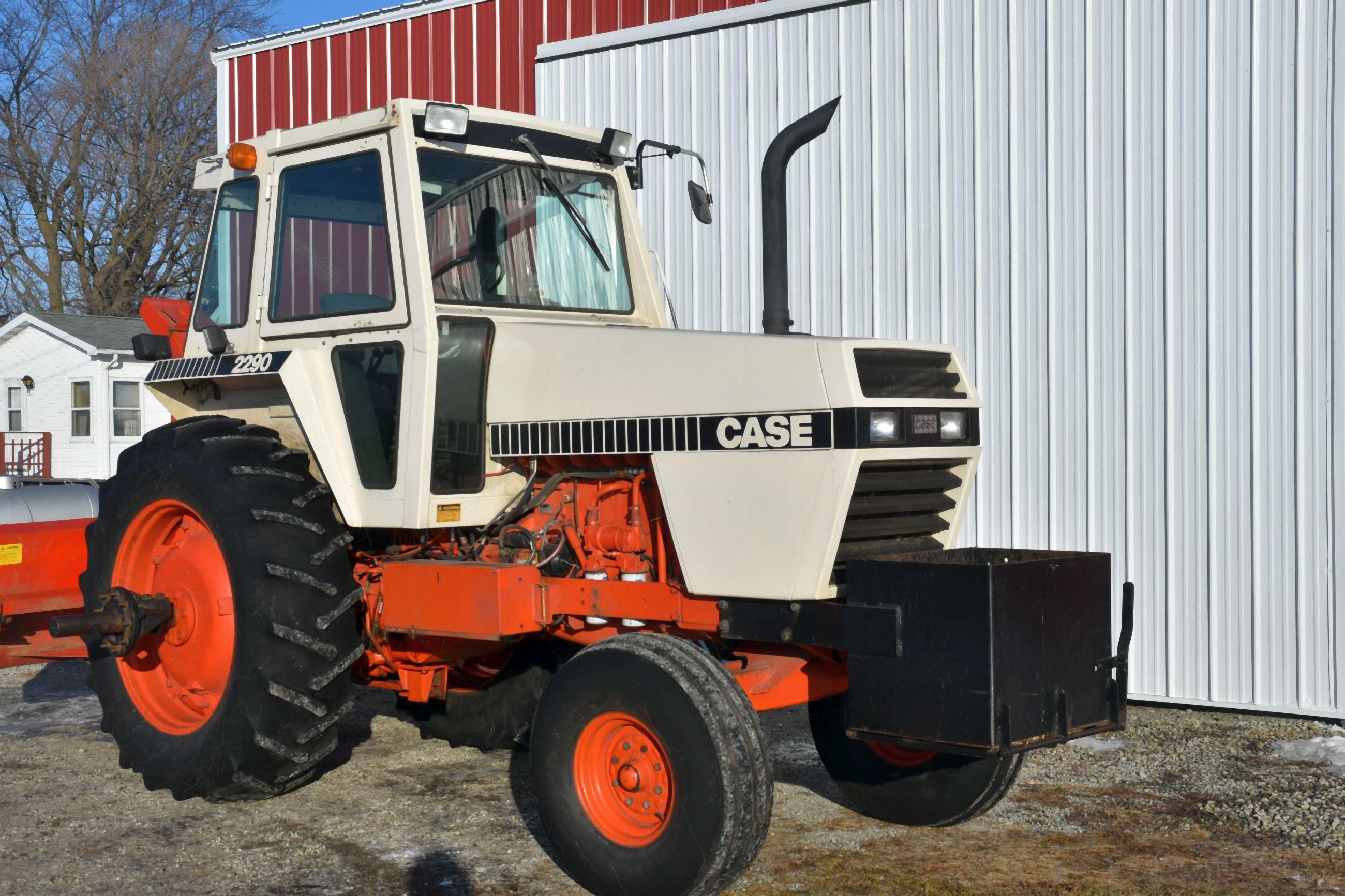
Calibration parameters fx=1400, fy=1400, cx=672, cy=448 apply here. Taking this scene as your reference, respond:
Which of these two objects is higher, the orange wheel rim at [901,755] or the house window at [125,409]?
the house window at [125,409]

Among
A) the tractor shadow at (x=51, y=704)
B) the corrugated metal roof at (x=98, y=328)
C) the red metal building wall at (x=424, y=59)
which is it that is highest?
the red metal building wall at (x=424, y=59)

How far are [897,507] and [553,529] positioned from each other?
1.31 m

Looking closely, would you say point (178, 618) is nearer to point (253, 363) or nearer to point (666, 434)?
point (253, 363)

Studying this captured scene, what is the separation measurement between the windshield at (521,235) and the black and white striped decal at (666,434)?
0.60 metres

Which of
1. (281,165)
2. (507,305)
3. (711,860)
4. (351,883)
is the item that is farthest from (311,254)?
(711,860)

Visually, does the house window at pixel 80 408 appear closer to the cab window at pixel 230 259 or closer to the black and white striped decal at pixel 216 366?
the black and white striped decal at pixel 216 366

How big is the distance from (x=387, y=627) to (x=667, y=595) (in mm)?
1267

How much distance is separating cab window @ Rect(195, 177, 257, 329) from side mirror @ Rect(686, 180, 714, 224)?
1793 mm

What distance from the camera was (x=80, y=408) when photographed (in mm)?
25562

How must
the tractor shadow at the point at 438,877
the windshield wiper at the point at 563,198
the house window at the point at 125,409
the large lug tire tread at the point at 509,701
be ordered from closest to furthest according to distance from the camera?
the tractor shadow at the point at 438,877, the windshield wiper at the point at 563,198, the large lug tire tread at the point at 509,701, the house window at the point at 125,409

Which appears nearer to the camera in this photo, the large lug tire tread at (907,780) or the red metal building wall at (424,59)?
the large lug tire tread at (907,780)

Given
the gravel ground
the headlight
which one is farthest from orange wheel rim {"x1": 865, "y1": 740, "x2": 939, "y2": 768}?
the headlight

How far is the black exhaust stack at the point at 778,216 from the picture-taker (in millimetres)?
5281

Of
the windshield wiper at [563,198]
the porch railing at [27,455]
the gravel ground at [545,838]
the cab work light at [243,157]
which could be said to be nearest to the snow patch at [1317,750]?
the gravel ground at [545,838]
